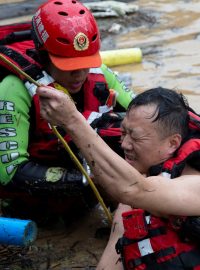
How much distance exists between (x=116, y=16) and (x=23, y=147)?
5.82 metres

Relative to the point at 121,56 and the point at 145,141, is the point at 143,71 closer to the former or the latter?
the point at 121,56

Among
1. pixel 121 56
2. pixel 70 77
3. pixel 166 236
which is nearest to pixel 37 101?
pixel 70 77

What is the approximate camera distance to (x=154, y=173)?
2684 mm

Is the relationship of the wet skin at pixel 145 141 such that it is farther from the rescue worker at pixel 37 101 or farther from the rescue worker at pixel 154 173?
the rescue worker at pixel 37 101

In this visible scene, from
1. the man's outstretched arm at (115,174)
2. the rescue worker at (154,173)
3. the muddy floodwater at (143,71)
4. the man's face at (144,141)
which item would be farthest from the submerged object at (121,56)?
the man's outstretched arm at (115,174)

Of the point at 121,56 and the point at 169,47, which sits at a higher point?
the point at 121,56

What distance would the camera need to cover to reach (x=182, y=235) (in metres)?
2.66

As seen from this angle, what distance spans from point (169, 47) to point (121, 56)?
89cm

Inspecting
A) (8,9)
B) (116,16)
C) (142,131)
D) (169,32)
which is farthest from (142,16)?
(142,131)

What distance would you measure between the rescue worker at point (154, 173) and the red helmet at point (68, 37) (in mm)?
1022

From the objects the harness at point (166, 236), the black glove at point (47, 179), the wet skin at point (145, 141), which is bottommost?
the black glove at point (47, 179)

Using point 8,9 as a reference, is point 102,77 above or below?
above

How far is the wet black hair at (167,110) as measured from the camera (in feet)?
8.86

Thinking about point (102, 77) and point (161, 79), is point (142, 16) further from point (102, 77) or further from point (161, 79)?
point (102, 77)
